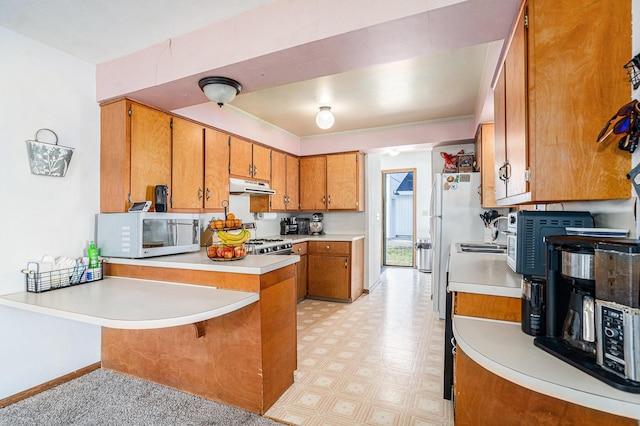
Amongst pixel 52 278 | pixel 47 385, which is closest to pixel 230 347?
pixel 52 278

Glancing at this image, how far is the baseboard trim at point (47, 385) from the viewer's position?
6.56ft

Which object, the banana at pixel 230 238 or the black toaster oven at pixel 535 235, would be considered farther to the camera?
the banana at pixel 230 238

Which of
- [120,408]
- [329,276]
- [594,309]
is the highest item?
[594,309]

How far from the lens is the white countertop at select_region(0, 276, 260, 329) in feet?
4.73

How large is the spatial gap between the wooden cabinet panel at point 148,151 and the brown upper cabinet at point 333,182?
7.78ft

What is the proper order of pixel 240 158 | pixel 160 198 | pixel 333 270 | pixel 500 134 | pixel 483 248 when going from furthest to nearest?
1. pixel 333 270
2. pixel 240 158
3. pixel 483 248
4. pixel 160 198
5. pixel 500 134

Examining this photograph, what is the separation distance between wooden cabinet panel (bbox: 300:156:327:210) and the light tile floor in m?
1.51

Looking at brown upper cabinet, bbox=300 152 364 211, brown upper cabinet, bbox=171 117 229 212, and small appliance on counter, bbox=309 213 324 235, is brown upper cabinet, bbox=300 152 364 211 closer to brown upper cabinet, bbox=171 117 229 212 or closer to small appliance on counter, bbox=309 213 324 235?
small appliance on counter, bbox=309 213 324 235

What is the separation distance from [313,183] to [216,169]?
181 cm

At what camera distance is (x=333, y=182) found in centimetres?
462

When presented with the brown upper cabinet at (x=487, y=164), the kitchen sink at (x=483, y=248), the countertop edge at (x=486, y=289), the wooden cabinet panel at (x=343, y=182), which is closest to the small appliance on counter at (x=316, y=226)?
the wooden cabinet panel at (x=343, y=182)

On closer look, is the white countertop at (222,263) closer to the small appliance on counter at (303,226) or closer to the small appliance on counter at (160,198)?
the small appliance on counter at (160,198)

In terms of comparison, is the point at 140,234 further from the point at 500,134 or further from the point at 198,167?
the point at 500,134

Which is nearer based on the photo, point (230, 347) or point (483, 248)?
point (230, 347)
